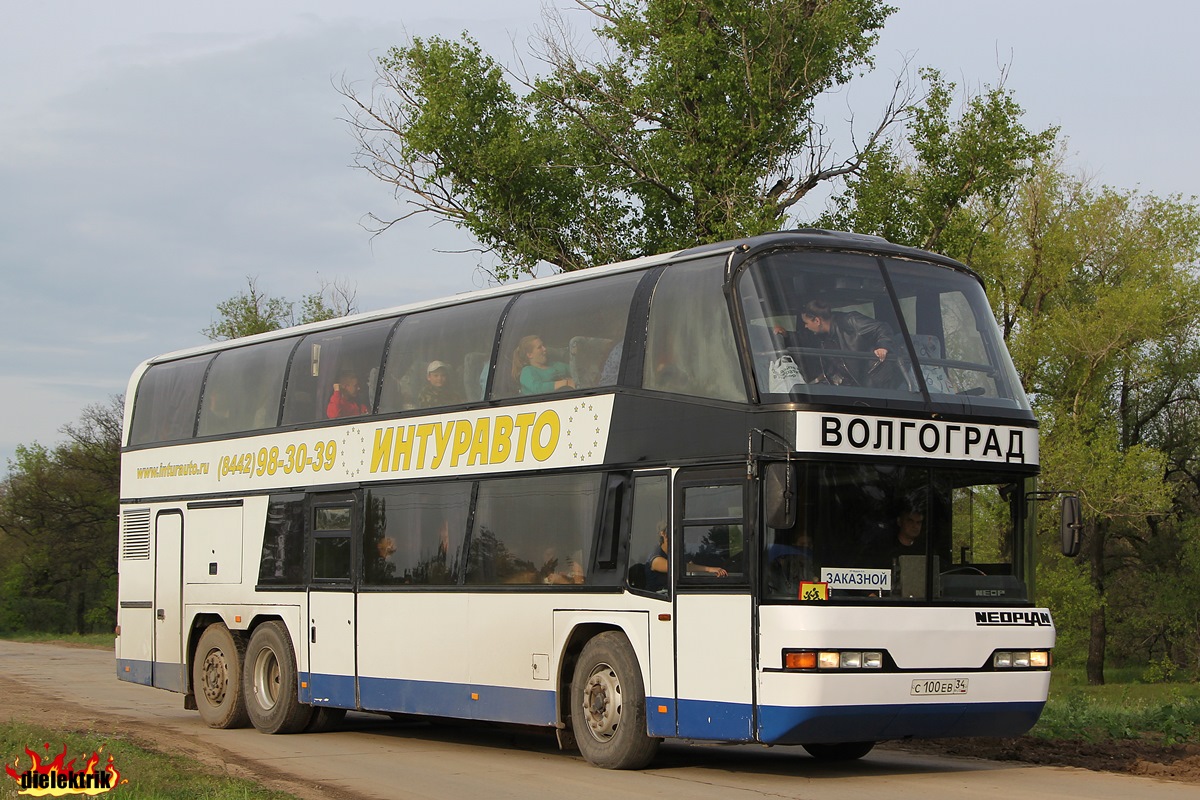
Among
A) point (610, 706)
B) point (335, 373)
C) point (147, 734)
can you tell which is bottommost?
point (147, 734)

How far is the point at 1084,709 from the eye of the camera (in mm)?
15969

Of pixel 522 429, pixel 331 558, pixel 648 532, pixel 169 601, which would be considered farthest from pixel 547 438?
pixel 169 601

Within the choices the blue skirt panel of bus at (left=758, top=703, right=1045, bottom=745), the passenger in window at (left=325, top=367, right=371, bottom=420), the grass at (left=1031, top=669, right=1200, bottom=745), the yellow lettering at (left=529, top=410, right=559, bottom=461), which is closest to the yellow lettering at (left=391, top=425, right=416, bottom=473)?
the passenger in window at (left=325, top=367, right=371, bottom=420)

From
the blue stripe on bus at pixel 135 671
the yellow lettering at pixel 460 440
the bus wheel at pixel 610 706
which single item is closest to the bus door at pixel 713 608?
the bus wheel at pixel 610 706

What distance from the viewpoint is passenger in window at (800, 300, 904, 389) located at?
11.1 meters

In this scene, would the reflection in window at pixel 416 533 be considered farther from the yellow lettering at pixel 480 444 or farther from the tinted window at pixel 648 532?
the tinted window at pixel 648 532

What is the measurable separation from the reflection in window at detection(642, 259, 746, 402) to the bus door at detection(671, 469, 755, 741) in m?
0.71

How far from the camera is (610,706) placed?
40.2ft

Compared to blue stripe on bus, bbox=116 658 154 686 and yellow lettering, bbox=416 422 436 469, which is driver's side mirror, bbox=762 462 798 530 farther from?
blue stripe on bus, bbox=116 658 154 686

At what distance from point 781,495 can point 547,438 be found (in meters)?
3.18

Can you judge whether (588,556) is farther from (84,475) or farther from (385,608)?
(84,475)

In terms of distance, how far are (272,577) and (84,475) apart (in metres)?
59.1

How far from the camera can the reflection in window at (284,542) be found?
16.4 m
